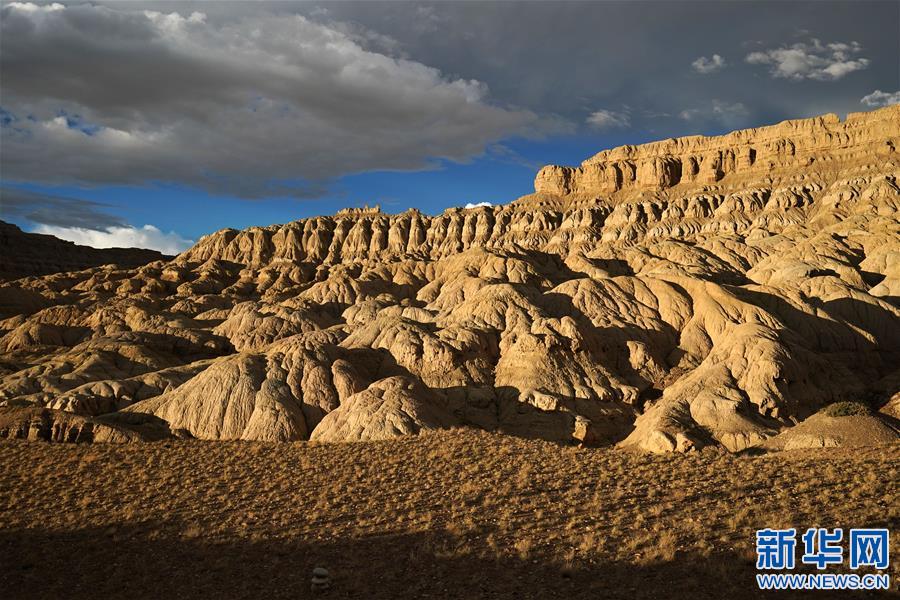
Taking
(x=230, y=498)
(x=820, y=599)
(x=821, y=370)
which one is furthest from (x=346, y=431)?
(x=821, y=370)

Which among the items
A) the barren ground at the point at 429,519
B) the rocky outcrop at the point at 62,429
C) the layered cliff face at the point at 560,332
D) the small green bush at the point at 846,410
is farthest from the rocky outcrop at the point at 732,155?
the rocky outcrop at the point at 62,429

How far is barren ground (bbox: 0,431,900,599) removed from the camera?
45.5ft

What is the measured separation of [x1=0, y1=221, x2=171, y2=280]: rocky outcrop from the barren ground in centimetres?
14867

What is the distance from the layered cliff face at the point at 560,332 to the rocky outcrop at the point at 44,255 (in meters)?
36.9

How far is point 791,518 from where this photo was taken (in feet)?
52.3

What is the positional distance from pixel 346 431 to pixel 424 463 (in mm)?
7405

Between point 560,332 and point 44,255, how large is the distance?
169013 millimetres

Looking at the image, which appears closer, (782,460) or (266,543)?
(266,543)

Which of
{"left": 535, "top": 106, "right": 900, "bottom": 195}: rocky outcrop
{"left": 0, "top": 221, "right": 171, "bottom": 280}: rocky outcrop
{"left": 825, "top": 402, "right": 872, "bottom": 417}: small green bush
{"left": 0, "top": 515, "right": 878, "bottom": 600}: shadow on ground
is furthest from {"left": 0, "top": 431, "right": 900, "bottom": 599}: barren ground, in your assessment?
{"left": 0, "top": 221, "right": 171, "bottom": 280}: rocky outcrop

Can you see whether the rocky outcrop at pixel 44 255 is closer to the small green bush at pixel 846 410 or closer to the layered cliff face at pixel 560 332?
the layered cliff face at pixel 560 332

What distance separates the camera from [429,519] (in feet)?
57.2

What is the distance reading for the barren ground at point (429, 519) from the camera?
13.9 m

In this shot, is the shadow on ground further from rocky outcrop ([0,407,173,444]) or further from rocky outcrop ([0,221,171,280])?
rocky outcrop ([0,221,171,280])

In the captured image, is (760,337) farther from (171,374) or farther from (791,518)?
(171,374)
